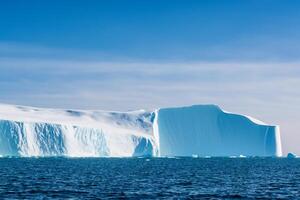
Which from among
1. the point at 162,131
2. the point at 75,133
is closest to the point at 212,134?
the point at 162,131

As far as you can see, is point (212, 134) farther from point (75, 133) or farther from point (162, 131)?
point (75, 133)

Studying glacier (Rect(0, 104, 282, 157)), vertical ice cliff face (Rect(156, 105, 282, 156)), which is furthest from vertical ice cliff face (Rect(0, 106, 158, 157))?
vertical ice cliff face (Rect(156, 105, 282, 156))

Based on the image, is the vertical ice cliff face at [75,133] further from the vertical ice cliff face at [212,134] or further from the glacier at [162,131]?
the vertical ice cliff face at [212,134]

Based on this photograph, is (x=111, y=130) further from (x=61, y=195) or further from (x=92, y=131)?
(x=61, y=195)

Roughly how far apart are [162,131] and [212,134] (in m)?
10.1

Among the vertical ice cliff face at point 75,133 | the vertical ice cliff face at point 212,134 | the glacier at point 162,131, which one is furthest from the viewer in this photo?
the vertical ice cliff face at point 212,134

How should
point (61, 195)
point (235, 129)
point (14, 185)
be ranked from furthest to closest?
point (235, 129) < point (14, 185) < point (61, 195)

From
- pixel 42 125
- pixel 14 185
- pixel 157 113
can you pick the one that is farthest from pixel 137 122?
pixel 14 185

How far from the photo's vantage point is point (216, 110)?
105312 millimetres

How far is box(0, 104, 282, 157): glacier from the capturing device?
9250 centimetres

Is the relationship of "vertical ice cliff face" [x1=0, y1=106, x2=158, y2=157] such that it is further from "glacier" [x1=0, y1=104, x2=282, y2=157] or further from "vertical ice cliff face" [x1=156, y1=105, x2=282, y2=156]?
"vertical ice cliff face" [x1=156, y1=105, x2=282, y2=156]

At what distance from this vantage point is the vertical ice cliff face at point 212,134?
10319 cm

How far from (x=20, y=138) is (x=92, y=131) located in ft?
→ 42.8

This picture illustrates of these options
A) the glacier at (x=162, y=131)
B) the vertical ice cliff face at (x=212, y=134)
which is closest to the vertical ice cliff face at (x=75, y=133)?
the glacier at (x=162, y=131)
